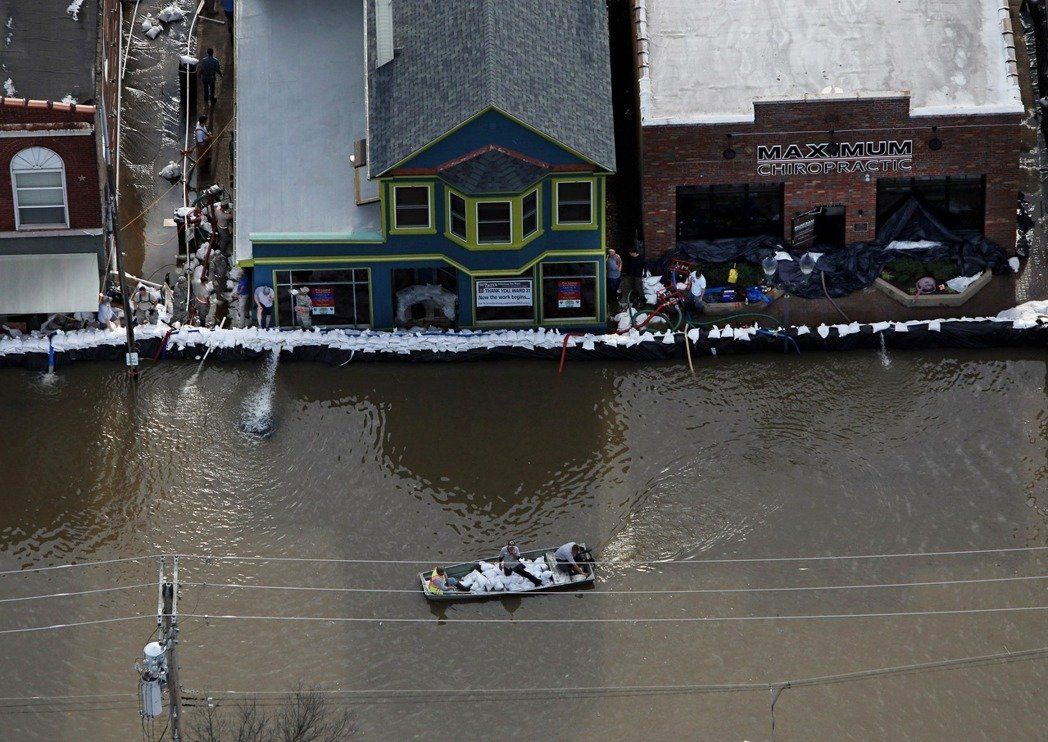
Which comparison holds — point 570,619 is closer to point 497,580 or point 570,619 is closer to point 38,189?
point 497,580

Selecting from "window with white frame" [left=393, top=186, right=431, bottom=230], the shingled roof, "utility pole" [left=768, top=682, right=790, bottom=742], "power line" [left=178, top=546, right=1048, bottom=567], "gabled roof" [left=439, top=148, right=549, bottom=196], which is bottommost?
"utility pole" [left=768, top=682, right=790, bottom=742]

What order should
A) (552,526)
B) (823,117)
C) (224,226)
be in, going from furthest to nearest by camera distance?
(224,226) → (823,117) → (552,526)

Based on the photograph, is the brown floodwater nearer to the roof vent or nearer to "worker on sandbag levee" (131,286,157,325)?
"worker on sandbag levee" (131,286,157,325)

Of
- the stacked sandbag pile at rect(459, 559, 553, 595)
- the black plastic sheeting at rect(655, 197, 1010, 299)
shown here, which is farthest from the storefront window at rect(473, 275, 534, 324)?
the stacked sandbag pile at rect(459, 559, 553, 595)

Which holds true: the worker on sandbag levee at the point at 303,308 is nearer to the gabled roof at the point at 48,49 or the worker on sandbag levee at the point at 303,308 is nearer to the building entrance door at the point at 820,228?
the gabled roof at the point at 48,49

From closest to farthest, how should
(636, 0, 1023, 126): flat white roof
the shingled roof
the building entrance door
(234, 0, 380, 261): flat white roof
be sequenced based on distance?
1. the shingled roof
2. (234, 0, 380, 261): flat white roof
3. (636, 0, 1023, 126): flat white roof
4. the building entrance door

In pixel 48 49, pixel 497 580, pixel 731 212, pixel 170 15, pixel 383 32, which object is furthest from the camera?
pixel 170 15

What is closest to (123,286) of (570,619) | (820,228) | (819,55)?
(570,619)

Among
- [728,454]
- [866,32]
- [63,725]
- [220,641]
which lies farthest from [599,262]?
[63,725]
